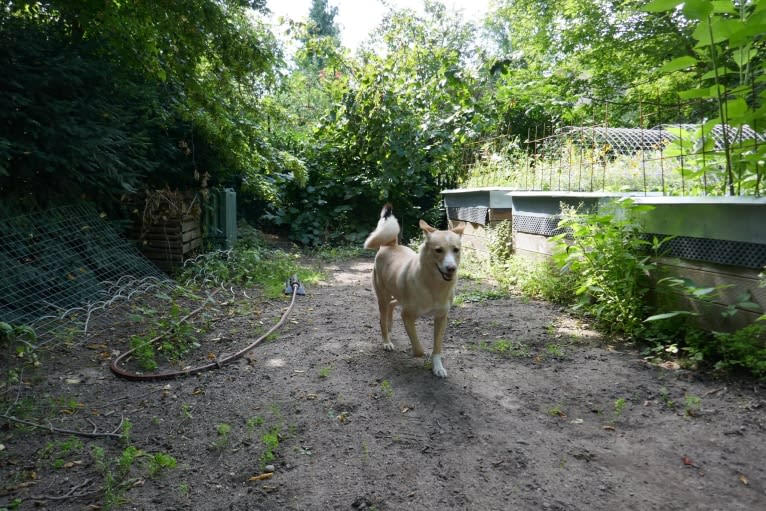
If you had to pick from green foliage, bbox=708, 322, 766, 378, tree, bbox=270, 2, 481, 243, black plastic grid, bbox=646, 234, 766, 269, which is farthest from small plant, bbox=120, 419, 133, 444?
tree, bbox=270, 2, 481, 243

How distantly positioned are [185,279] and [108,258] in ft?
3.17

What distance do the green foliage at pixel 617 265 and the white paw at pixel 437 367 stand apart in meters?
1.70

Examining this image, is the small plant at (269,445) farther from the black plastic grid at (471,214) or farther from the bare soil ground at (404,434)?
the black plastic grid at (471,214)

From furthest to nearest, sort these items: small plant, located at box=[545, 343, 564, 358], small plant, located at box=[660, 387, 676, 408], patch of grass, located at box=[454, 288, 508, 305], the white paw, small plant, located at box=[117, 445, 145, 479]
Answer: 1. patch of grass, located at box=[454, 288, 508, 305]
2. small plant, located at box=[545, 343, 564, 358]
3. the white paw
4. small plant, located at box=[660, 387, 676, 408]
5. small plant, located at box=[117, 445, 145, 479]

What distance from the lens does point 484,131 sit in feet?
31.9

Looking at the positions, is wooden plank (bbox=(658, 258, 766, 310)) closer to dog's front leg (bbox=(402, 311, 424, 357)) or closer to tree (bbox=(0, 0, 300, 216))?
dog's front leg (bbox=(402, 311, 424, 357))

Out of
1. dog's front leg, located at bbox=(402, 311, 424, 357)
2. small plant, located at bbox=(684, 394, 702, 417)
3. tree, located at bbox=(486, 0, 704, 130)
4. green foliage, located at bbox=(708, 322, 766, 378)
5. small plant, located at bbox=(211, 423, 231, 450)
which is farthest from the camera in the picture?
tree, located at bbox=(486, 0, 704, 130)

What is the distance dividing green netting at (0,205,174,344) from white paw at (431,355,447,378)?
2.96m

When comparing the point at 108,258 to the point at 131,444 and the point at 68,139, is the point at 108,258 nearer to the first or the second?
the point at 68,139

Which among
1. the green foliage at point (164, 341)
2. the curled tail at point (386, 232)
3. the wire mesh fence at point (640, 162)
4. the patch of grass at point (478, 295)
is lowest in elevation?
the green foliage at point (164, 341)

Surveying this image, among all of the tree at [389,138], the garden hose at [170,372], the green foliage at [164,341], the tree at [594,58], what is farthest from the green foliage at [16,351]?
the tree at [594,58]

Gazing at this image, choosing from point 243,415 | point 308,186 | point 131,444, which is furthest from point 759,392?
point 308,186

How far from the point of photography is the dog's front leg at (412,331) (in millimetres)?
3491

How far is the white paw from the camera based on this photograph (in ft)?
10.8
